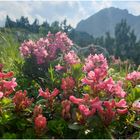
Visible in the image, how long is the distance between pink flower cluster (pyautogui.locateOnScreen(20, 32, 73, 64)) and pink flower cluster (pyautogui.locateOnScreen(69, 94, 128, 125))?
217 cm

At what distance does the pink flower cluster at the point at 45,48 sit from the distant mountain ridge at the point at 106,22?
15670 centimetres

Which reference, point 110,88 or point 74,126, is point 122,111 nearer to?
point 110,88

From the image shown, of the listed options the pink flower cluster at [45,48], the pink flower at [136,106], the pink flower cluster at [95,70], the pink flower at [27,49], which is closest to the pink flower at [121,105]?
the pink flower at [136,106]

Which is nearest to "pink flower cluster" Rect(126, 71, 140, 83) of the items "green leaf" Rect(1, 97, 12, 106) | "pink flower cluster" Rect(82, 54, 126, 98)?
"pink flower cluster" Rect(82, 54, 126, 98)

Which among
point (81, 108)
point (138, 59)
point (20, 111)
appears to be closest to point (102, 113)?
point (81, 108)

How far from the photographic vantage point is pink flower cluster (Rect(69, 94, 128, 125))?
2.37 meters

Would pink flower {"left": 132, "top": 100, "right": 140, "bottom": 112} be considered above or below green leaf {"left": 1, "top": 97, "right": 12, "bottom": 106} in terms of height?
below

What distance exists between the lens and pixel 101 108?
238cm

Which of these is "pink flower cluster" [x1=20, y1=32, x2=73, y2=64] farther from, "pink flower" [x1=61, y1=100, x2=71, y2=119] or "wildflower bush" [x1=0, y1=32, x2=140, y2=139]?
"pink flower" [x1=61, y1=100, x2=71, y2=119]

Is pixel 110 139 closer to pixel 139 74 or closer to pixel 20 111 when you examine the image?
pixel 20 111

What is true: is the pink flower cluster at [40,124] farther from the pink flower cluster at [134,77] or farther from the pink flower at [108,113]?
the pink flower cluster at [134,77]

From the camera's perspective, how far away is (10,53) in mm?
6168

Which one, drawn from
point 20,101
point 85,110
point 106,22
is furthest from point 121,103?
point 106,22

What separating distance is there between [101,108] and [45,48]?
262cm
